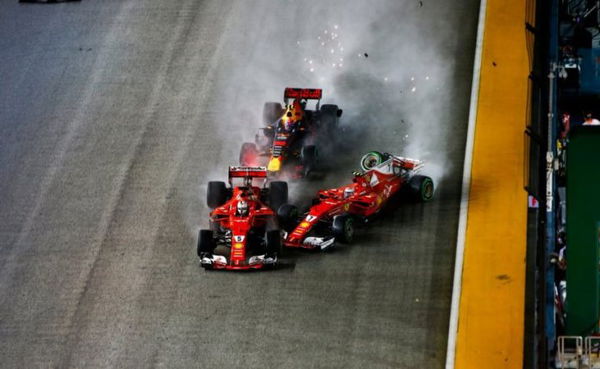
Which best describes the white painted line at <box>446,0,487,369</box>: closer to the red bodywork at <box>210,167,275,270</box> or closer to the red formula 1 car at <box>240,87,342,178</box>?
the red formula 1 car at <box>240,87,342,178</box>

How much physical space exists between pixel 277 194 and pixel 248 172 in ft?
2.52

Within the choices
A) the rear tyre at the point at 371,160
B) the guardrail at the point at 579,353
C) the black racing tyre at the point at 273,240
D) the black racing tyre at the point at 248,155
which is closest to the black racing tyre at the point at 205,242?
the black racing tyre at the point at 273,240

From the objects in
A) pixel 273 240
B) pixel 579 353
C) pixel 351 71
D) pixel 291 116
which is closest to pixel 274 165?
pixel 291 116

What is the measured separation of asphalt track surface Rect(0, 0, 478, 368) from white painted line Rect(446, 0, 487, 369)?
0.50ft

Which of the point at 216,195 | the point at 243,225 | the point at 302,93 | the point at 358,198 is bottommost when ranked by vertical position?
the point at 243,225

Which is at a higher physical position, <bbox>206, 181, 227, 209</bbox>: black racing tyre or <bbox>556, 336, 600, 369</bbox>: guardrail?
<bbox>206, 181, 227, 209</bbox>: black racing tyre

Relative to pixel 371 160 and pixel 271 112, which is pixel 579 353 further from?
pixel 271 112

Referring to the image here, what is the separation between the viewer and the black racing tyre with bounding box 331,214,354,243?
26.0 metres

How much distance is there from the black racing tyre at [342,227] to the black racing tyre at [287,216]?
802 millimetres

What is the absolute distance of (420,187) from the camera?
27.1m

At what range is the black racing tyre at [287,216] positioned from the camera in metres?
26.3

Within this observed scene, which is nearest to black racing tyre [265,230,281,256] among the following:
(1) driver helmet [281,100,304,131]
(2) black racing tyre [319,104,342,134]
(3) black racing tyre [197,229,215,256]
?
(3) black racing tyre [197,229,215,256]

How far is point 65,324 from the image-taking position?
25.3 metres

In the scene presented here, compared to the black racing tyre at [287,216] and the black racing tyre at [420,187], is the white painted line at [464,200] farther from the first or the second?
the black racing tyre at [287,216]
